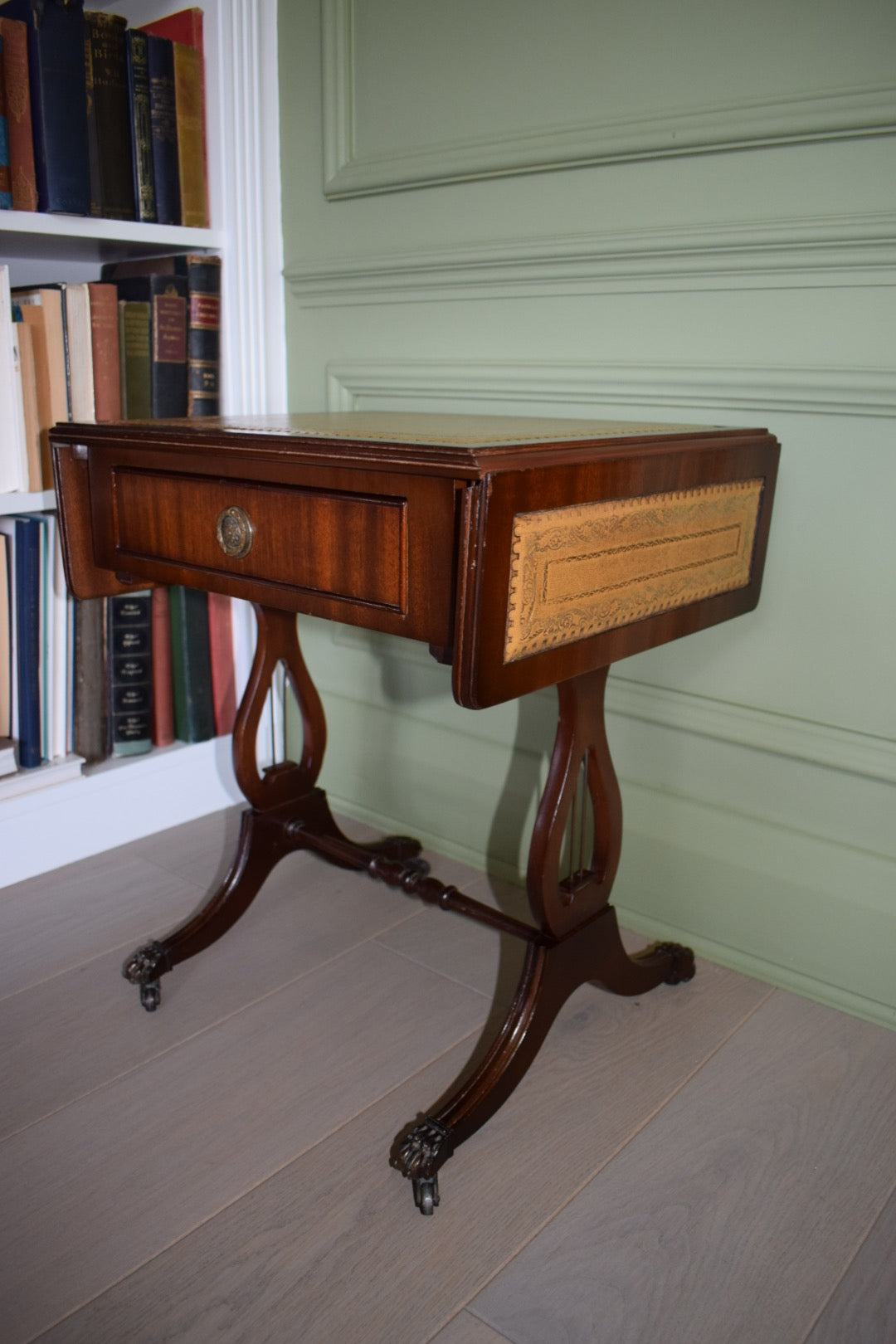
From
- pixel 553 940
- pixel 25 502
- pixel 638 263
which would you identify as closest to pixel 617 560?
pixel 553 940

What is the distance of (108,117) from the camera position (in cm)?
146

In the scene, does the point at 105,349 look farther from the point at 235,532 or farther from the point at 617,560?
the point at 617,560

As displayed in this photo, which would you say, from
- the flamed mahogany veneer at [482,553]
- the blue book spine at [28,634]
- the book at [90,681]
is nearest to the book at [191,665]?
the book at [90,681]

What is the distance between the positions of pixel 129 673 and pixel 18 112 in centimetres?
81

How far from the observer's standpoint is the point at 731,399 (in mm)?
1203

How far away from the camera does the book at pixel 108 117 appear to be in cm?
142

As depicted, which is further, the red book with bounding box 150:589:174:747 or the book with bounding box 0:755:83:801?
the red book with bounding box 150:589:174:747

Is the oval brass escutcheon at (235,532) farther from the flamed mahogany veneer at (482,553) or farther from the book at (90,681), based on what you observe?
the book at (90,681)

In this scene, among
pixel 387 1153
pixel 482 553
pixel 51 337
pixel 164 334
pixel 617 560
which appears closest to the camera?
pixel 482 553

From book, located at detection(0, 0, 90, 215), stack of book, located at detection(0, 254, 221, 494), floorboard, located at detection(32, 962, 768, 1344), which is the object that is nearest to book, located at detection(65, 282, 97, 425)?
stack of book, located at detection(0, 254, 221, 494)

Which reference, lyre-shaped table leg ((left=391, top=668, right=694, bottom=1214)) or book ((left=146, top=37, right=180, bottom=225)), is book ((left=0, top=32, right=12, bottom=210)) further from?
lyre-shaped table leg ((left=391, top=668, right=694, bottom=1214))

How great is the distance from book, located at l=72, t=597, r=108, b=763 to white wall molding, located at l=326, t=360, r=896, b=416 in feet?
1.68

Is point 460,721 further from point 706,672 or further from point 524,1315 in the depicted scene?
point 524,1315

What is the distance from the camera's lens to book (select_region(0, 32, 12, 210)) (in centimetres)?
137
